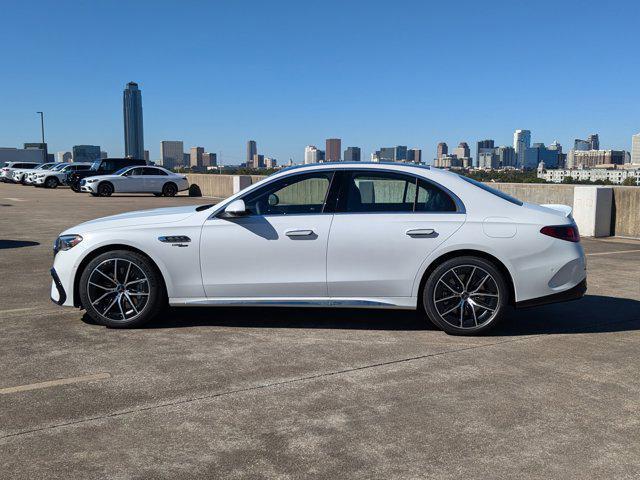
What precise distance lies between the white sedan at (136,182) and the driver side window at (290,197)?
2555 centimetres

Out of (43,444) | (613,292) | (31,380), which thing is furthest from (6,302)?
(613,292)

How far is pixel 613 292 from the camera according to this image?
7.75 metres

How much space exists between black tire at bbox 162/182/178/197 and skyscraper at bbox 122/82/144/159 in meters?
161

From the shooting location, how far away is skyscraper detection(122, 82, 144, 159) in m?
187

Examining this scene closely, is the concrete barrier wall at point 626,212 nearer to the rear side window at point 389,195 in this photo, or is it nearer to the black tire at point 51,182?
the rear side window at point 389,195

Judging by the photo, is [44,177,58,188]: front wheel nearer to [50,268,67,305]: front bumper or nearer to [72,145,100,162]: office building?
[50,268,67,305]: front bumper

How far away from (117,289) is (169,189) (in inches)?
1003

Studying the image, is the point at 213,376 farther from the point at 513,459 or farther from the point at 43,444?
the point at 513,459

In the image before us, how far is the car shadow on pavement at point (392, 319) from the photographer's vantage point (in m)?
6.09

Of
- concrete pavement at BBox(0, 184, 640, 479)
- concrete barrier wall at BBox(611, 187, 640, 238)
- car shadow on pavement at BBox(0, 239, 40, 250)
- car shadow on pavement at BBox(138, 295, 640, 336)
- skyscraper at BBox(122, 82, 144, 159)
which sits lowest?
concrete pavement at BBox(0, 184, 640, 479)

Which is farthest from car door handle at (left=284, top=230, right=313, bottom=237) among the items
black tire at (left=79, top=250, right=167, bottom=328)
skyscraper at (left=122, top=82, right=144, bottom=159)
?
skyscraper at (left=122, top=82, right=144, bottom=159)

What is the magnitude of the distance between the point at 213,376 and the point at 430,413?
63.7 inches

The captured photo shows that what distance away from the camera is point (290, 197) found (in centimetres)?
593

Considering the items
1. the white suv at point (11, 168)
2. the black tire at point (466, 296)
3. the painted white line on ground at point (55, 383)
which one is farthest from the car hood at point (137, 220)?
the white suv at point (11, 168)
